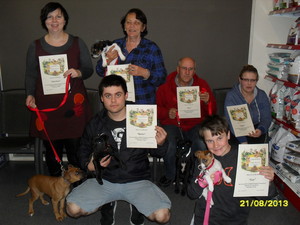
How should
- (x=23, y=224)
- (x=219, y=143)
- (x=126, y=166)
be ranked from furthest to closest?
(x=23, y=224), (x=126, y=166), (x=219, y=143)

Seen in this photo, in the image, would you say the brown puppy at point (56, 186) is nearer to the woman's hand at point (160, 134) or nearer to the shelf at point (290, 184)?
the woman's hand at point (160, 134)

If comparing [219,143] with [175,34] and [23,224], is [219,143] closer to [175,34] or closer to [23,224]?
[23,224]

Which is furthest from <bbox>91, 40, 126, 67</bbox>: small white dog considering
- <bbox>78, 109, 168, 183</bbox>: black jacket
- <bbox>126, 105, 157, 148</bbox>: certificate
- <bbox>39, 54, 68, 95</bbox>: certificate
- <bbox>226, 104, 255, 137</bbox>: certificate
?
<bbox>226, 104, 255, 137</bbox>: certificate

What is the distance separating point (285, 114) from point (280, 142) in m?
0.33

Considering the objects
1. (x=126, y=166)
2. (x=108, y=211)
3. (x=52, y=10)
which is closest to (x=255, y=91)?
(x=126, y=166)

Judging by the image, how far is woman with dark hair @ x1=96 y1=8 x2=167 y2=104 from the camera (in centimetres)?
275

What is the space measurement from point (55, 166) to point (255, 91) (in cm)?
241

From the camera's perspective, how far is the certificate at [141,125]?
2.05m

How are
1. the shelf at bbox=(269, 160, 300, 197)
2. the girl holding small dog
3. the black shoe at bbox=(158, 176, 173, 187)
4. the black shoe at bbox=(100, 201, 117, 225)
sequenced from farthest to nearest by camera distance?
the black shoe at bbox=(158, 176, 173, 187), the shelf at bbox=(269, 160, 300, 197), the black shoe at bbox=(100, 201, 117, 225), the girl holding small dog

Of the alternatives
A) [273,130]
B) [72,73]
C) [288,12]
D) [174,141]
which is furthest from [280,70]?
[72,73]

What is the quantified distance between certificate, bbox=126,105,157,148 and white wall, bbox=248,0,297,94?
2404 millimetres

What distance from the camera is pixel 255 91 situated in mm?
3328

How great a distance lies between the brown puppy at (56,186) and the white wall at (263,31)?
2.75m

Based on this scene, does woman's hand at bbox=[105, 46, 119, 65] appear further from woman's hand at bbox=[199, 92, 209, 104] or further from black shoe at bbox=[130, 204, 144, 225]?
black shoe at bbox=[130, 204, 144, 225]
